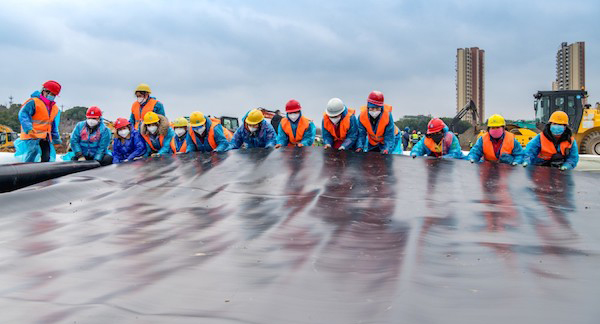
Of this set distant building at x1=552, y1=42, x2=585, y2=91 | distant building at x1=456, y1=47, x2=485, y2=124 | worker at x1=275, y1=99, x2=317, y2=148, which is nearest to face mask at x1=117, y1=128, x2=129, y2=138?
worker at x1=275, y1=99, x2=317, y2=148

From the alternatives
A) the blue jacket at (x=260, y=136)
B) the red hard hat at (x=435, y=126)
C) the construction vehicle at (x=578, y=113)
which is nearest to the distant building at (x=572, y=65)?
→ the construction vehicle at (x=578, y=113)

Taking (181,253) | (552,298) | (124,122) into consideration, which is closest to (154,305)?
(181,253)

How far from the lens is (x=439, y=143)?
5.68 meters

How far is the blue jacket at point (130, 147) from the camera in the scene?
240 inches

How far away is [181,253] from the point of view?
1872mm

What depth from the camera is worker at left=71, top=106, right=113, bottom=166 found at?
20.1ft

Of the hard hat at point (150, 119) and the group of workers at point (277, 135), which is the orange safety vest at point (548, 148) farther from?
the hard hat at point (150, 119)

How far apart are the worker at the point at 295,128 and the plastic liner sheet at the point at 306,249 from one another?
2.13m

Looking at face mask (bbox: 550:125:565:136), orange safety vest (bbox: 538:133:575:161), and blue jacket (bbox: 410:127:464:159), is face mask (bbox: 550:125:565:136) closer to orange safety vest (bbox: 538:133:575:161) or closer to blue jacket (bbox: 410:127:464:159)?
orange safety vest (bbox: 538:133:575:161)

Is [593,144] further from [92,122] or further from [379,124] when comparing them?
[92,122]

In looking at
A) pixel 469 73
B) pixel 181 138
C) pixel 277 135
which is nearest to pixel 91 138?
pixel 181 138

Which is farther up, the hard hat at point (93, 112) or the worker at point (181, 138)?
the hard hat at point (93, 112)

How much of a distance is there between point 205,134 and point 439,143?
286cm

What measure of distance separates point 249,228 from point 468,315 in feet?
3.81
